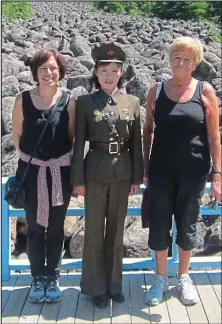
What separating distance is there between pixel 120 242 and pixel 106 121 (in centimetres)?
57

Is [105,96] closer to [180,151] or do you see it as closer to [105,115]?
[105,115]

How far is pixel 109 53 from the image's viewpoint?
227 centimetres

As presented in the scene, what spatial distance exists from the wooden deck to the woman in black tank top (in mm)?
68

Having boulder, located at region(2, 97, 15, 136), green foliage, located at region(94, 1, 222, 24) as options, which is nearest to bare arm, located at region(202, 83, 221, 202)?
boulder, located at region(2, 97, 15, 136)

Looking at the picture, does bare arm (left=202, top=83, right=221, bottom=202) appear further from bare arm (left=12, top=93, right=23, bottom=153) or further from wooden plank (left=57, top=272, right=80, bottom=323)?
wooden plank (left=57, top=272, right=80, bottom=323)

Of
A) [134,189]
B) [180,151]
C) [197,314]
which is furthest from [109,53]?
[197,314]

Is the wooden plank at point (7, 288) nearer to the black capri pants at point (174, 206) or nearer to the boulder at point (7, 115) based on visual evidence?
the black capri pants at point (174, 206)

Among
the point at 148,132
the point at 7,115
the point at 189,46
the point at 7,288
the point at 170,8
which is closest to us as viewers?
→ the point at 189,46

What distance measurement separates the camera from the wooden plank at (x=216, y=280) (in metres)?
2.59

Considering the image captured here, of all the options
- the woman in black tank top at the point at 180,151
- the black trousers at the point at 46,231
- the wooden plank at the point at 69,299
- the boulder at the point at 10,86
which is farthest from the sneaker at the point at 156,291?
the boulder at the point at 10,86

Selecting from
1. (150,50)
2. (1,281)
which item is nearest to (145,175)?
(1,281)

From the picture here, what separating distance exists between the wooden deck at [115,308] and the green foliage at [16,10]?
19.0 ft

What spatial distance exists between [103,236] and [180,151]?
53 centimetres

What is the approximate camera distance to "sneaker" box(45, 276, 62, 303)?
2451 millimetres
